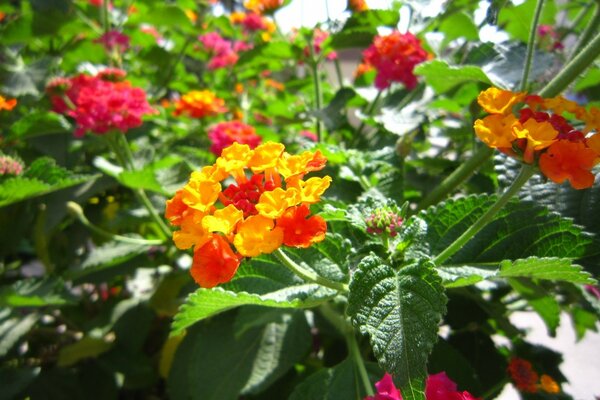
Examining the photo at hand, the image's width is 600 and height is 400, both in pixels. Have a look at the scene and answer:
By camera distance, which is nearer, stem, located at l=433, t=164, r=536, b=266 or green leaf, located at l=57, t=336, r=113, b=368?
stem, located at l=433, t=164, r=536, b=266

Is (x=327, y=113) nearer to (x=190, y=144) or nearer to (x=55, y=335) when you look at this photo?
(x=190, y=144)

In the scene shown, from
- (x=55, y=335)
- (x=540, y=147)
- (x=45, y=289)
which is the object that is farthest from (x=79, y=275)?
(x=540, y=147)

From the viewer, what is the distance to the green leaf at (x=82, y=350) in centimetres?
85

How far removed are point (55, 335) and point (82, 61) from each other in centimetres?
70

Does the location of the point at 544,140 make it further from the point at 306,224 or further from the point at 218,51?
the point at 218,51

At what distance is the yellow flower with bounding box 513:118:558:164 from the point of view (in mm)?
390

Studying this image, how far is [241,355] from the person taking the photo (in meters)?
0.72

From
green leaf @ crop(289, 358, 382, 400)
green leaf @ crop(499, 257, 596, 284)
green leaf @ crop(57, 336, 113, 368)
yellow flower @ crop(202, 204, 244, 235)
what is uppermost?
green leaf @ crop(499, 257, 596, 284)

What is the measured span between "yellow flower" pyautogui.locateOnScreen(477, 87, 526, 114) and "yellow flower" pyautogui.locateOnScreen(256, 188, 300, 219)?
204mm

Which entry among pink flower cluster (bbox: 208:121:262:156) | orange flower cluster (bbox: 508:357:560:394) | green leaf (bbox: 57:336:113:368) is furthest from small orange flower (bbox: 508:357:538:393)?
green leaf (bbox: 57:336:113:368)

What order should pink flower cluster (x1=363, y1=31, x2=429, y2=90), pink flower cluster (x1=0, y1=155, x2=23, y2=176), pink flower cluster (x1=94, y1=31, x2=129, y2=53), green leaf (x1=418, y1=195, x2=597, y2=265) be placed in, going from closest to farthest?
green leaf (x1=418, y1=195, x2=597, y2=265) < pink flower cluster (x1=0, y1=155, x2=23, y2=176) < pink flower cluster (x1=363, y1=31, x2=429, y2=90) < pink flower cluster (x1=94, y1=31, x2=129, y2=53)

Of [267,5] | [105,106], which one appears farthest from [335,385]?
[267,5]

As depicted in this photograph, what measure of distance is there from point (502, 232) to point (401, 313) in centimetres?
18

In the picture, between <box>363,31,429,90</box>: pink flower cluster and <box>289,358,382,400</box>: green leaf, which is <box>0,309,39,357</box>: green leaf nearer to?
<box>289,358,382,400</box>: green leaf
